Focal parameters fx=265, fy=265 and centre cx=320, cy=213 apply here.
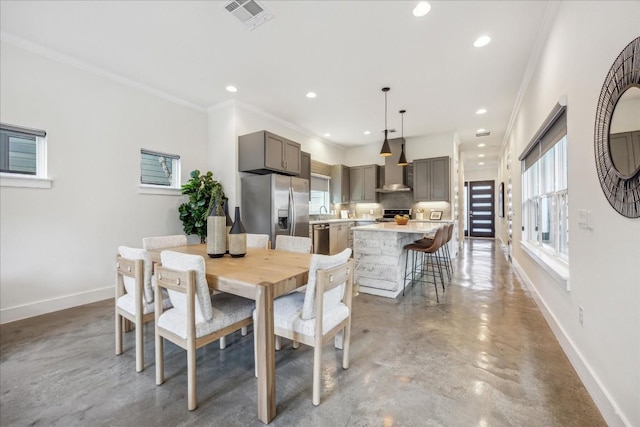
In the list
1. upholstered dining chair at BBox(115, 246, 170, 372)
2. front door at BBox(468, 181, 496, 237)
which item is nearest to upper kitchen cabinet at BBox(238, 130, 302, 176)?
A: upholstered dining chair at BBox(115, 246, 170, 372)

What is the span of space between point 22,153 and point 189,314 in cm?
315

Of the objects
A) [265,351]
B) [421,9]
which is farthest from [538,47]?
[265,351]

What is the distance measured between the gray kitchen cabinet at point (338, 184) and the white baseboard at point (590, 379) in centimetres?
481

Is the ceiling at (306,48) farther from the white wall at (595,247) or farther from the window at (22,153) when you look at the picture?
the window at (22,153)

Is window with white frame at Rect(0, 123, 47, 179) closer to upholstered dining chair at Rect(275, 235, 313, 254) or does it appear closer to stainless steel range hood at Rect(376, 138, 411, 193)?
upholstered dining chair at Rect(275, 235, 313, 254)

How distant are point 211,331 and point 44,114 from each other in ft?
10.8

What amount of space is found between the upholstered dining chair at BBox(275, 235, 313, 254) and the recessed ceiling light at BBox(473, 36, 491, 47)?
274 centimetres

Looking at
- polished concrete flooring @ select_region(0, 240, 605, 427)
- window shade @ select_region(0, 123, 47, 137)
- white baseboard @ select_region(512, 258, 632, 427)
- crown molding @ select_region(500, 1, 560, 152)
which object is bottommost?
polished concrete flooring @ select_region(0, 240, 605, 427)

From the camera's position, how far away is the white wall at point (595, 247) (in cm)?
127

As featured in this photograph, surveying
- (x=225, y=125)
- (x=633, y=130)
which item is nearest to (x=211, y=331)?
(x=633, y=130)

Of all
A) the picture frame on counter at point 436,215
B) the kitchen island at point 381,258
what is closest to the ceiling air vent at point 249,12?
the kitchen island at point 381,258

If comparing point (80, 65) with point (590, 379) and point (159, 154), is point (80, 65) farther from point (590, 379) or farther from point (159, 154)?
point (590, 379)

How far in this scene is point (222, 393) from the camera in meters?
1.67

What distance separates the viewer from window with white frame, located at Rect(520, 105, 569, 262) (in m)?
2.54
